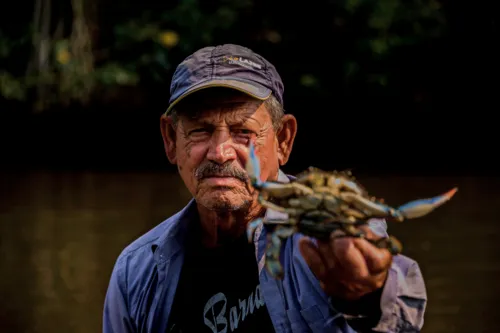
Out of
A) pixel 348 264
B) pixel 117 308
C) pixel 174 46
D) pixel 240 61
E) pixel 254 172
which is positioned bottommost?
pixel 117 308

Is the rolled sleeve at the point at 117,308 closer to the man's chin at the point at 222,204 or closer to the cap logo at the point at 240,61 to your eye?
the man's chin at the point at 222,204

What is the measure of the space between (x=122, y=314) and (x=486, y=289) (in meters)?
6.04

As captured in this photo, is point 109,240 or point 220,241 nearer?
point 220,241

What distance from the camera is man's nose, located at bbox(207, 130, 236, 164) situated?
2663mm

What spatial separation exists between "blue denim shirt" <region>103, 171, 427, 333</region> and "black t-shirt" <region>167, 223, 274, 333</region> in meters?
0.04

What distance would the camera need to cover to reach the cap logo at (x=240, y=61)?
8.92 ft

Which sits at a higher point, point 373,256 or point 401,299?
point 373,256

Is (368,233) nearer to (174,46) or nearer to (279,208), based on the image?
(279,208)

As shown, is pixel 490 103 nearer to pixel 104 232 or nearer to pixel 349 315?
pixel 104 232

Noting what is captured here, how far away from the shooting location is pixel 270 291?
2494 millimetres

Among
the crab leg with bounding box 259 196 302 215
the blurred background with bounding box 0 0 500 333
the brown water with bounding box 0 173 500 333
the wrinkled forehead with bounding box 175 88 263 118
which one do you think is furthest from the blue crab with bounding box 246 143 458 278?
the blurred background with bounding box 0 0 500 333

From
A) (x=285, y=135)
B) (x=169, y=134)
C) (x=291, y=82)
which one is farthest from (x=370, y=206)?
(x=291, y=82)

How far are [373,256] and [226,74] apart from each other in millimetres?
856

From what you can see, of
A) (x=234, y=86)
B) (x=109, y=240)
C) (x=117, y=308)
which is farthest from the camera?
(x=109, y=240)
